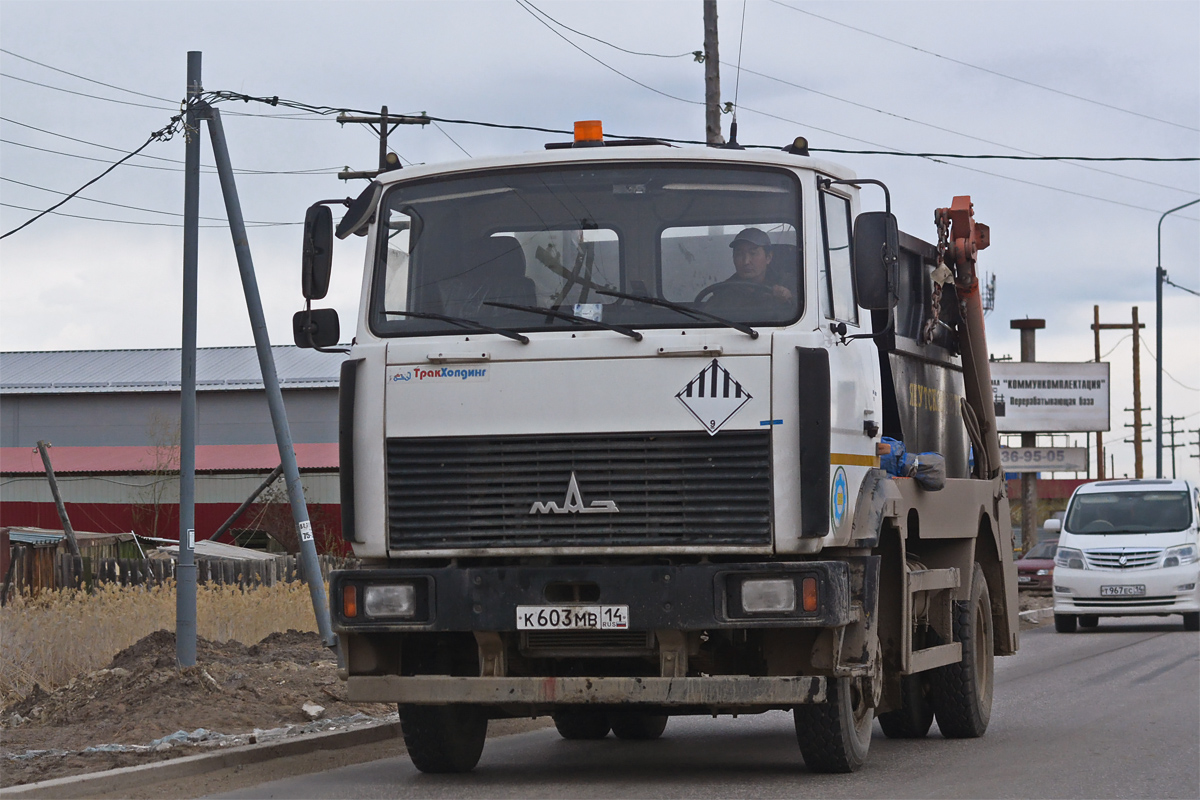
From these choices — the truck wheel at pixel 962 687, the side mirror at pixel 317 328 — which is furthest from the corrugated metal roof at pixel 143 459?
the side mirror at pixel 317 328

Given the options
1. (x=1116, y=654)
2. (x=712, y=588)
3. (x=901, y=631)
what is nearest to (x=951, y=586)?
(x=901, y=631)

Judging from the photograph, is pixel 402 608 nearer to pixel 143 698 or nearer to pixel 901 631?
pixel 901 631

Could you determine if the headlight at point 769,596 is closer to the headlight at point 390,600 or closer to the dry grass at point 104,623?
the headlight at point 390,600

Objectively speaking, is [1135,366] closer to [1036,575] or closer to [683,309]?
[1036,575]

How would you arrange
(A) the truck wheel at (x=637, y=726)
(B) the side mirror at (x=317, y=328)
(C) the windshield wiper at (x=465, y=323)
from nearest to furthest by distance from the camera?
(C) the windshield wiper at (x=465, y=323) → (B) the side mirror at (x=317, y=328) → (A) the truck wheel at (x=637, y=726)

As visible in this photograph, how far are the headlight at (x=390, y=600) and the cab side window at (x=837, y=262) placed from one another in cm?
248

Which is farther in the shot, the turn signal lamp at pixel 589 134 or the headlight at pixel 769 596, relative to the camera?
the turn signal lamp at pixel 589 134

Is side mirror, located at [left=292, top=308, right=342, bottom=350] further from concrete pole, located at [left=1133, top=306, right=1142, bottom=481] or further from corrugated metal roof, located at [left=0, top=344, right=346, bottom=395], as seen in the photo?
concrete pole, located at [left=1133, top=306, right=1142, bottom=481]

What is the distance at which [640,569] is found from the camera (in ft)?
25.4

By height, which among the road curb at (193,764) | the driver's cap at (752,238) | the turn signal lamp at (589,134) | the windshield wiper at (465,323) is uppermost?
the turn signal lamp at (589,134)

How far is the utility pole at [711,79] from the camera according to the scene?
69.8 feet

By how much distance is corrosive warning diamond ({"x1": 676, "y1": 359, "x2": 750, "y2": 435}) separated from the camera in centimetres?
776

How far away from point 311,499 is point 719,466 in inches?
1507

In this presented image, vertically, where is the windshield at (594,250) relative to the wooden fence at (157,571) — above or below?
above
